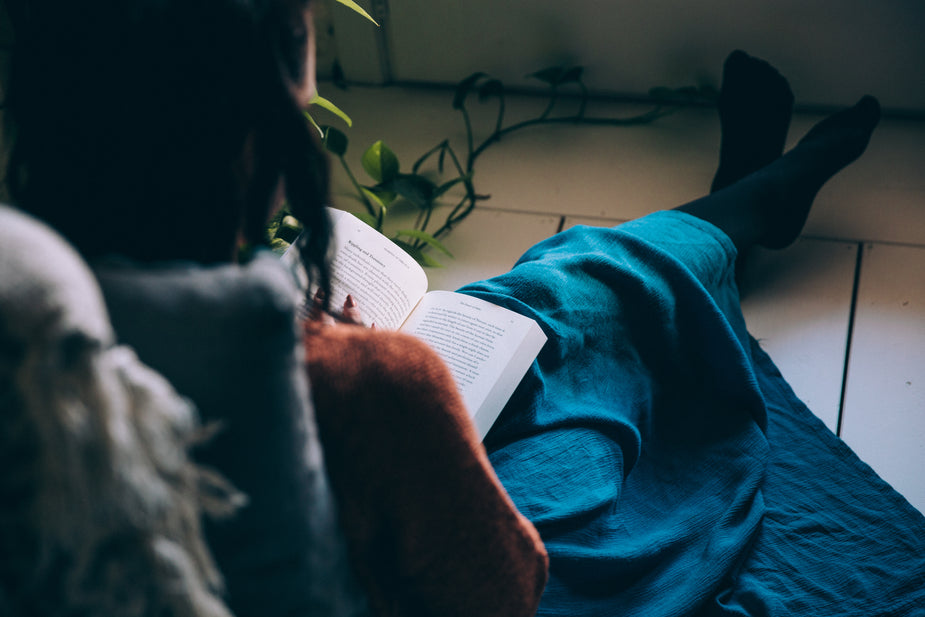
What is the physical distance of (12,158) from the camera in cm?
45

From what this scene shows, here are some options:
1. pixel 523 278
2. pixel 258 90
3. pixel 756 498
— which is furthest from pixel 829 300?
pixel 258 90

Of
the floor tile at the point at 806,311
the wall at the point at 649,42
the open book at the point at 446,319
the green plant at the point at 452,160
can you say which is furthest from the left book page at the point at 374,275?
the wall at the point at 649,42

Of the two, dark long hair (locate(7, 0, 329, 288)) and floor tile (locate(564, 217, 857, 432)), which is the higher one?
dark long hair (locate(7, 0, 329, 288))

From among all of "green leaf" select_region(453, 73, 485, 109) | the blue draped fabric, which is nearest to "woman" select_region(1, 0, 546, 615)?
the blue draped fabric

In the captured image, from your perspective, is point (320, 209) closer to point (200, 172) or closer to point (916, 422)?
point (200, 172)

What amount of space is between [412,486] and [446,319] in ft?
1.31

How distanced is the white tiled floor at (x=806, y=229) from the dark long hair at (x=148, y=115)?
2.82 feet

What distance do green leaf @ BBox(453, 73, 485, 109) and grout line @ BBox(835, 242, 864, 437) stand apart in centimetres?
77

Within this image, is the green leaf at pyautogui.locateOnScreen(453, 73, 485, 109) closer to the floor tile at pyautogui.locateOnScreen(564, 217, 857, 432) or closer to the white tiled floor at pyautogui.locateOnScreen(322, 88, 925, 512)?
the white tiled floor at pyautogui.locateOnScreen(322, 88, 925, 512)

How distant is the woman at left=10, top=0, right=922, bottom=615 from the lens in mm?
356

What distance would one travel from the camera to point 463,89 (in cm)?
151

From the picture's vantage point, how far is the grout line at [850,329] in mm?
1008

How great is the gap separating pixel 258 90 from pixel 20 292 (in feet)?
0.53

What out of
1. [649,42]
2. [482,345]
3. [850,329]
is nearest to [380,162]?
[482,345]
